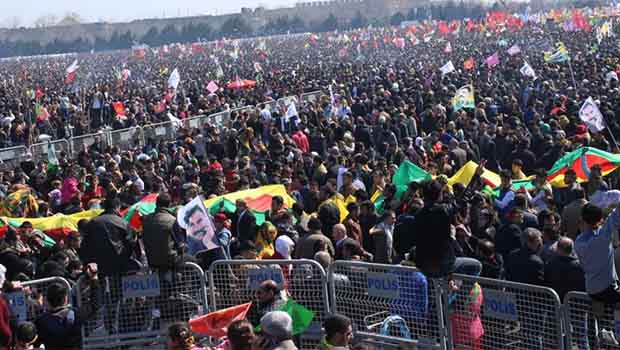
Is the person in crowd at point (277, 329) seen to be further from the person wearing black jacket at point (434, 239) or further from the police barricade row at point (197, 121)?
the police barricade row at point (197, 121)

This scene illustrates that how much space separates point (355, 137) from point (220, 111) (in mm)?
10088

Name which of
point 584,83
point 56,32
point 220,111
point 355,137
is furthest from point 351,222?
point 56,32

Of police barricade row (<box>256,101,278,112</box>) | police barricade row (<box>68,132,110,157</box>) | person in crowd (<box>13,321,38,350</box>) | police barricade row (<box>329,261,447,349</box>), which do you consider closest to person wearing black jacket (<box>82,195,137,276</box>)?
person in crowd (<box>13,321,38,350</box>)

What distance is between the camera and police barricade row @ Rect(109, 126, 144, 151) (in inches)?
957

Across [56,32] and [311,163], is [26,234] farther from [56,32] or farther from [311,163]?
[56,32]

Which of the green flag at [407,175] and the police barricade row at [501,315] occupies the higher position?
the police barricade row at [501,315]

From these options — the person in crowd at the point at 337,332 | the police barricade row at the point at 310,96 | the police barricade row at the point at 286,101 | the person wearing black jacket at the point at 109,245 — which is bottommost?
the police barricade row at the point at 310,96

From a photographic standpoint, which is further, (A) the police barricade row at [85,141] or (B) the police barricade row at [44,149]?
(A) the police barricade row at [85,141]

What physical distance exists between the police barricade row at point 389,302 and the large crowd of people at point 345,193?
11.9 inches

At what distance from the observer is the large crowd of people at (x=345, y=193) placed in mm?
8062

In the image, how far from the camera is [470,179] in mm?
13508

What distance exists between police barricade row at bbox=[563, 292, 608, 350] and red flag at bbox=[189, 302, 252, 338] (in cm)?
244

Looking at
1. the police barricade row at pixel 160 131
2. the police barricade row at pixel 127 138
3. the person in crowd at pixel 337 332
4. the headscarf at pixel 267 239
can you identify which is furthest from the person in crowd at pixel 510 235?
the police barricade row at pixel 160 131

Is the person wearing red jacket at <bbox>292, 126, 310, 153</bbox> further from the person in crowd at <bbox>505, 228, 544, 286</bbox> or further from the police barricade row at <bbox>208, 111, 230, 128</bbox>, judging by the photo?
the person in crowd at <bbox>505, 228, 544, 286</bbox>
